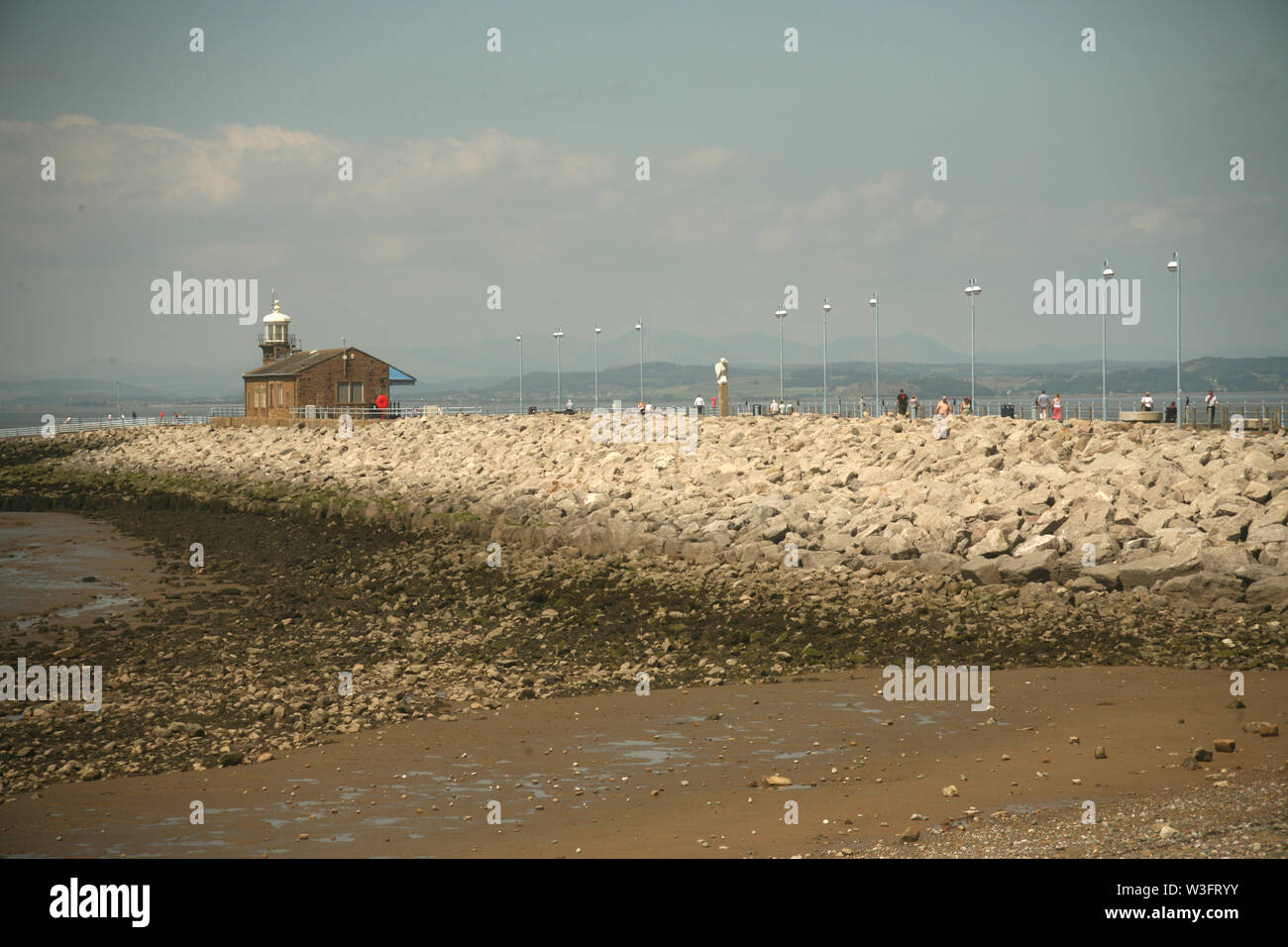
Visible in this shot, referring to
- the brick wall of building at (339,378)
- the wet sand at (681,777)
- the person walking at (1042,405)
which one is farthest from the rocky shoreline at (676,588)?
the brick wall of building at (339,378)

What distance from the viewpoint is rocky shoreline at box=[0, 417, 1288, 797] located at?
1547 centimetres

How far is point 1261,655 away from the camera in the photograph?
53.2 ft

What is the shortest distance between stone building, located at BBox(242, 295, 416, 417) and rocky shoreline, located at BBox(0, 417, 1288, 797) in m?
36.9

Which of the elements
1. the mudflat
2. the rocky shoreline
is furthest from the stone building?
the mudflat

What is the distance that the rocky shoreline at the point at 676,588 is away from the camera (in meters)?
15.5

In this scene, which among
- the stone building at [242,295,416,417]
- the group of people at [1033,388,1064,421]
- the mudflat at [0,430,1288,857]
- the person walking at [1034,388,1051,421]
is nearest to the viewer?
the mudflat at [0,430,1288,857]

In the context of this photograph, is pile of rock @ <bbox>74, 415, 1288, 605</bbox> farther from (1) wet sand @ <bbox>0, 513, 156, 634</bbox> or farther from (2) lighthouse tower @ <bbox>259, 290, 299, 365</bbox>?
(2) lighthouse tower @ <bbox>259, 290, 299, 365</bbox>

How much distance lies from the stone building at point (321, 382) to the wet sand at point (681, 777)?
6037 cm

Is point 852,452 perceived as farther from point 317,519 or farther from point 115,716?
point 115,716

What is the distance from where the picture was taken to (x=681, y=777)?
11664mm

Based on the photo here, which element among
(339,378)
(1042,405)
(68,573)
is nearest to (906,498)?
(68,573)

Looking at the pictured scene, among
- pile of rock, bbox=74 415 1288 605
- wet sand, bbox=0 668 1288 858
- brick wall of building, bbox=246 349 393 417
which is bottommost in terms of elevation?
wet sand, bbox=0 668 1288 858
